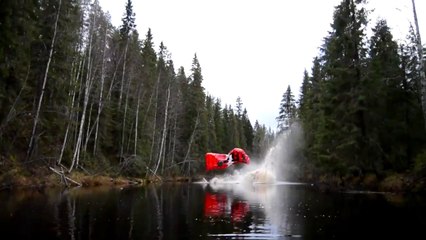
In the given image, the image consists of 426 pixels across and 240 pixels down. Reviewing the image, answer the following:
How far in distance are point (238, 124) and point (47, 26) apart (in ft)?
239

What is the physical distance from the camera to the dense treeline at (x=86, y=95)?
2630cm

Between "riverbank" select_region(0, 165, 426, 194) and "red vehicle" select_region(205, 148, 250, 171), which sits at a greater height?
"red vehicle" select_region(205, 148, 250, 171)

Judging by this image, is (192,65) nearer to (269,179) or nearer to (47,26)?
(269,179)

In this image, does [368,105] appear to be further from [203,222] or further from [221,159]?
[221,159]

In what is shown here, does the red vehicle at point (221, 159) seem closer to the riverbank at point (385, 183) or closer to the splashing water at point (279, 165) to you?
the splashing water at point (279, 165)

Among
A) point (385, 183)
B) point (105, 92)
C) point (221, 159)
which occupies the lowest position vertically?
point (385, 183)

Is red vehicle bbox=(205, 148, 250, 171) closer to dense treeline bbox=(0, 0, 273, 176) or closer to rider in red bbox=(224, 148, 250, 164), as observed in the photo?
rider in red bbox=(224, 148, 250, 164)

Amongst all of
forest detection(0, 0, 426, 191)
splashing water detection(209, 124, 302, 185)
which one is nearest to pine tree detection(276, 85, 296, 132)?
splashing water detection(209, 124, 302, 185)

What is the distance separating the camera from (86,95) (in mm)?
34531

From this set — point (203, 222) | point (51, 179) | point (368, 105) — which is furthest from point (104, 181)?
point (203, 222)

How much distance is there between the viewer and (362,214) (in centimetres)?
1579

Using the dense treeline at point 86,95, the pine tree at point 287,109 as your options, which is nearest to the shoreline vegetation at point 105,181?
the dense treeline at point 86,95

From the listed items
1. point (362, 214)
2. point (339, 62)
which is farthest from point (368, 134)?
point (362, 214)

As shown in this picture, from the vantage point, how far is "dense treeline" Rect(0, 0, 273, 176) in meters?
26.3
